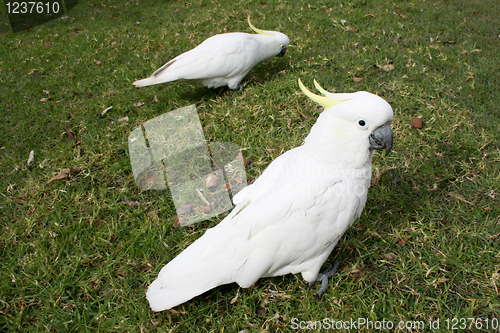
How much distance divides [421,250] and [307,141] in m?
1.03

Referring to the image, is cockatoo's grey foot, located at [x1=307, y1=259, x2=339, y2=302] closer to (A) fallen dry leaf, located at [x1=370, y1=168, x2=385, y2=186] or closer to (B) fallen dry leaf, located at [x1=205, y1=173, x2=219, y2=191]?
(A) fallen dry leaf, located at [x1=370, y1=168, x2=385, y2=186]

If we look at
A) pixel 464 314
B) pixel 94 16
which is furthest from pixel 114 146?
pixel 94 16

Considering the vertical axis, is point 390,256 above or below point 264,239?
below

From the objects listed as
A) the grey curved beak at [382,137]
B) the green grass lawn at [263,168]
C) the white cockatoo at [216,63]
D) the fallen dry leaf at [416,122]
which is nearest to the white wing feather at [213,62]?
the white cockatoo at [216,63]

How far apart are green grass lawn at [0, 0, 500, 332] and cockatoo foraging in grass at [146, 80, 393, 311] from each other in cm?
34

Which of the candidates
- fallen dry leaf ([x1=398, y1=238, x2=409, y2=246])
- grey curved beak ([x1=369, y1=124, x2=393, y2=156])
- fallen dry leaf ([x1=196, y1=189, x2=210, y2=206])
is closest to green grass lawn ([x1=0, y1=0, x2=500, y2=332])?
fallen dry leaf ([x1=398, y1=238, x2=409, y2=246])

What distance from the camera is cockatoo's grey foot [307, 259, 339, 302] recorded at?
71.5 inches

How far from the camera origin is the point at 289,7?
16.8ft

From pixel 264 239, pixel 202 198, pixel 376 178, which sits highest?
pixel 264 239

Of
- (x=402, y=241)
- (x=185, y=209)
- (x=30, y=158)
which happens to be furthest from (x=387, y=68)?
(x=30, y=158)

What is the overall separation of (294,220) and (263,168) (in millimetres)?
1097

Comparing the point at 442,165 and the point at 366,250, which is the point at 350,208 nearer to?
the point at 366,250

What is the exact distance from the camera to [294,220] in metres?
1.53

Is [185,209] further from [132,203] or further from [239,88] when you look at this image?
[239,88]
